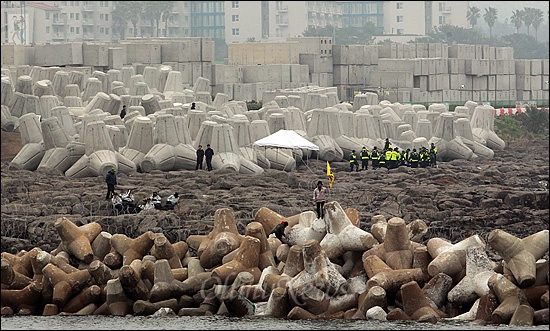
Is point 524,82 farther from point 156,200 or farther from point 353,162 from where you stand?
point 156,200

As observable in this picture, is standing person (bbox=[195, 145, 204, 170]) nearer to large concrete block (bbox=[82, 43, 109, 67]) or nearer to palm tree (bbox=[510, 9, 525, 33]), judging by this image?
large concrete block (bbox=[82, 43, 109, 67])

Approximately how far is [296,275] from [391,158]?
17.2 meters

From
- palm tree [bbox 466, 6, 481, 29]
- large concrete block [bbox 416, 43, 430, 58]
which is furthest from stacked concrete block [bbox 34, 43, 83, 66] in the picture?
palm tree [bbox 466, 6, 481, 29]

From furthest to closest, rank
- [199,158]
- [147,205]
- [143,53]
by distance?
[143,53]
[199,158]
[147,205]

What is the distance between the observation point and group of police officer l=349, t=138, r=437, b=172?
34.3 meters

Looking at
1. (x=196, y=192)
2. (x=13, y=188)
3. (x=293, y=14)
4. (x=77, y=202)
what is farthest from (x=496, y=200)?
→ (x=293, y=14)

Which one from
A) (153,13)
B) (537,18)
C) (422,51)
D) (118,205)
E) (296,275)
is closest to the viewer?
(296,275)

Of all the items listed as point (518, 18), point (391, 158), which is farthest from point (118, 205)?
point (518, 18)

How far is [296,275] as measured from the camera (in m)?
17.5

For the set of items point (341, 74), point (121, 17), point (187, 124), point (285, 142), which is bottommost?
point (285, 142)

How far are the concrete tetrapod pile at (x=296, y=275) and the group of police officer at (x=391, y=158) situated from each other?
14.7 metres

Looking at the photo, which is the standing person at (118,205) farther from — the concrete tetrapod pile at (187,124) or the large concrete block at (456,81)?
the large concrete block at (456,81)

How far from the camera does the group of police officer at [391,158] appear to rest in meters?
34.3

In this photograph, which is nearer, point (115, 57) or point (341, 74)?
point (115, 57)
